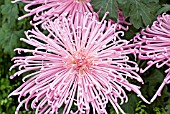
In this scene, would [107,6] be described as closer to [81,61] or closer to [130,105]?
[81,61]

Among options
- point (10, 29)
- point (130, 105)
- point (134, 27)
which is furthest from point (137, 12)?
point (10, 29)

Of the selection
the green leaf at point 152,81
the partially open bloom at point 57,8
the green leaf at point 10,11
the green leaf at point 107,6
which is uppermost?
the green leaf at point 10,11

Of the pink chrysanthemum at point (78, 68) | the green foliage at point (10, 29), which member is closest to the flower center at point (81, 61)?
the pink chrysanthemum at point (78, 68)

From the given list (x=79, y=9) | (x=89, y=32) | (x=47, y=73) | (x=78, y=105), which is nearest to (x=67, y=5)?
(x=79, y=9)

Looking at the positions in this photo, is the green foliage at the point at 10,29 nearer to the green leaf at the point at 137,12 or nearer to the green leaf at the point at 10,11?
the green leaf at the point at 10,11

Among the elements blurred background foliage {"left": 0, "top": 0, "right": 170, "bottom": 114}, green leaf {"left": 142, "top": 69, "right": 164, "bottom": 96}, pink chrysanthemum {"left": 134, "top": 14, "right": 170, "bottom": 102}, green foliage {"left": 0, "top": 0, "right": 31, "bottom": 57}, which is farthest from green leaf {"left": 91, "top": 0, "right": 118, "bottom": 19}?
green foliage {"left": 0, "top": 0, "right": 31, "bottom": 57}

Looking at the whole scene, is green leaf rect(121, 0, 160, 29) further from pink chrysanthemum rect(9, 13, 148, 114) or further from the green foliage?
the green foliage
